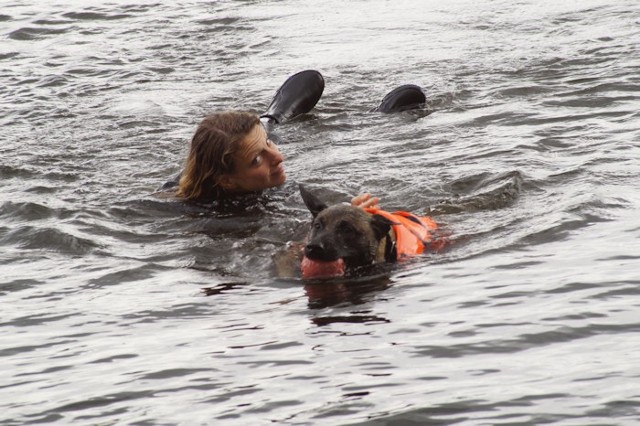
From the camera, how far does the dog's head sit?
24.1 feet

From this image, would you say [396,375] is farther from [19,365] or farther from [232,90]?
[232,90]

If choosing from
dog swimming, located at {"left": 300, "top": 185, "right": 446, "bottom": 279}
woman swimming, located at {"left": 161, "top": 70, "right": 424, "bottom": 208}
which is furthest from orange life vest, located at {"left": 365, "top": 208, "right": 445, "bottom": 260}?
woman swimming, located at {"left": 161, "top": 70, "right": 424, "bottom": 208}

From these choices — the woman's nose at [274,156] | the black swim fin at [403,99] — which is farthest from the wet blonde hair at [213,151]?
the black swim fin at [403,99]

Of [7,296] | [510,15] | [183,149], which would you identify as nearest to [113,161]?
[183,149]

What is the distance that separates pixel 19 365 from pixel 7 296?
1.47m

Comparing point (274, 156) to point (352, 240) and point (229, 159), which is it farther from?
point (352, 240)

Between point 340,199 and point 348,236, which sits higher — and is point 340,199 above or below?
below

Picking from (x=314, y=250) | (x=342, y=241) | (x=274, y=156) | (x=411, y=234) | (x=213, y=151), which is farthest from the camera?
(x=274, y=156)

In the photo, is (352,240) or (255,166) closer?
(352,240)

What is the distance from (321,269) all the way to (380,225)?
538 millimetres

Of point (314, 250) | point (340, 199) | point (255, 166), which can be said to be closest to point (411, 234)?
point (314, 250)

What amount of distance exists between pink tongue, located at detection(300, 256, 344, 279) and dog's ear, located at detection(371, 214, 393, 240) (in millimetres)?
364

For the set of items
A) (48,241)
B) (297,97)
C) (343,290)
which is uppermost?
(297,97)

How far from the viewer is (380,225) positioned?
7.75 metres
